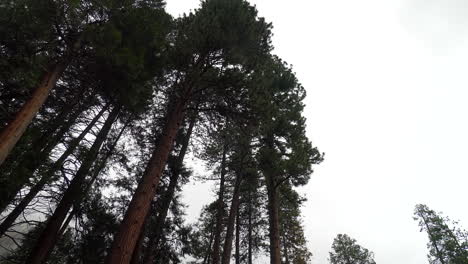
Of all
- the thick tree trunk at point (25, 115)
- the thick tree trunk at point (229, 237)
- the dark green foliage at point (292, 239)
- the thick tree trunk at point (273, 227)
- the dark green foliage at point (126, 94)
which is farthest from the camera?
the dark green foliage at point (292, 239)

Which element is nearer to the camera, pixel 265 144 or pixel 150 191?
pixel 150 191

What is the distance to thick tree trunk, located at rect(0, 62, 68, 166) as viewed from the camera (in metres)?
4.52

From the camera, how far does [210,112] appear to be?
27.7ft

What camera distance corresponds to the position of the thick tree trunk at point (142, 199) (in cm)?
458

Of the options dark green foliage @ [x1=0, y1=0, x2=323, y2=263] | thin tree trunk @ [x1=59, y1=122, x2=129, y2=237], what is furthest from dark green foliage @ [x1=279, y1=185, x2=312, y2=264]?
thin tree trunk @ [x1=59, y1=122, x2=129, y2=237]

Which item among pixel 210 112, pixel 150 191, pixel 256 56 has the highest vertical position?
pixel 256 56

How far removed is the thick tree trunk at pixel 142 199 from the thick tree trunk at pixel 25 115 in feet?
8.42

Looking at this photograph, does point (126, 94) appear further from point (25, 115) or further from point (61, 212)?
point (61, 212)

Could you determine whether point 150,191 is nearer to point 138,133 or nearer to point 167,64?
point 167,64

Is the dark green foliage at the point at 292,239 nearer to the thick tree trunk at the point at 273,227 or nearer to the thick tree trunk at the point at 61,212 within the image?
the thick tree trunk at the point at 273,227

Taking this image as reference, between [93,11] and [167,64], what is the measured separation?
90.1 inches

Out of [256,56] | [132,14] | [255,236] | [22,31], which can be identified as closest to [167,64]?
[132,14]

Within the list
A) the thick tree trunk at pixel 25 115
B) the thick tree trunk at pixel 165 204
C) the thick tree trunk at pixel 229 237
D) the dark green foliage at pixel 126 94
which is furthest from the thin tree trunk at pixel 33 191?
the thick tree trunk at pixel 229 237

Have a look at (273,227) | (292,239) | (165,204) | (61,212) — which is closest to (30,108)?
(61,212)
